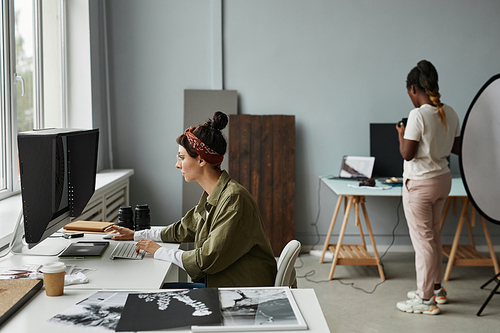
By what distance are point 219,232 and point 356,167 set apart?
288 cm

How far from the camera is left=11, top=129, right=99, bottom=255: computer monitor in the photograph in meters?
1.64

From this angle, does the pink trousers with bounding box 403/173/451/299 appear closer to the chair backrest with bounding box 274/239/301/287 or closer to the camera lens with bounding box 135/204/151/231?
the chair backrest with bounding box 274/239/301/287

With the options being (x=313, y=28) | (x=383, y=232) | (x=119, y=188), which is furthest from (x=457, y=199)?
(x=119, y=188)

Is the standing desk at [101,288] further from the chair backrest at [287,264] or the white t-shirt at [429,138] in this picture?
the white t-shirt at [429,138]

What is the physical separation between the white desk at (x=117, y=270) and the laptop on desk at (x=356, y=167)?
113 inches

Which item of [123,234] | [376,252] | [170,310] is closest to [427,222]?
[376,252]

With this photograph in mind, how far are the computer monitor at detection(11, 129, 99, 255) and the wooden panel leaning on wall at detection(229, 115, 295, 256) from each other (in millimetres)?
2370

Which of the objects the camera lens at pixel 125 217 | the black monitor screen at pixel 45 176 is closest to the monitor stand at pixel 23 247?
the black monitor screen at pixel 45 176

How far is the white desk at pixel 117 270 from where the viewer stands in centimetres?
159

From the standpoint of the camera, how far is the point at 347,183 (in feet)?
13.4

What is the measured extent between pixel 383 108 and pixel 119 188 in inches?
109

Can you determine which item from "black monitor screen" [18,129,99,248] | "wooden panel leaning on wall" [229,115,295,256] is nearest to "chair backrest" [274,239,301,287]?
"black monitor screen" [18,129,99,248]

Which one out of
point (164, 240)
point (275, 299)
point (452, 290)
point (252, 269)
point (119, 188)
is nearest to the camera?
point (275, 299)

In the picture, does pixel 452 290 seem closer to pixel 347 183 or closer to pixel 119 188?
pixel 347 183
